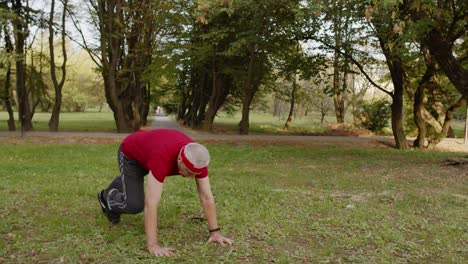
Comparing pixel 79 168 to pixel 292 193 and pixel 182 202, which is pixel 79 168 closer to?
pixel 182 202

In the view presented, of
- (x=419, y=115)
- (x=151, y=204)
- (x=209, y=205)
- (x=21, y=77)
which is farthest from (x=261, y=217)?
(x=21, y=77)

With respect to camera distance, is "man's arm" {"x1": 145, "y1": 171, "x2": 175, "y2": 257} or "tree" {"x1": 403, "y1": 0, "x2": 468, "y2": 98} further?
"tree" {"x1": 403, "y1": 0, "x2": 468, "y2": 98}

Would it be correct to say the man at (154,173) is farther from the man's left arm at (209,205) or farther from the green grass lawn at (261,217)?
the green grass lawn at (261,217)

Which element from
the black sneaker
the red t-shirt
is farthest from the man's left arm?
the black sneaker

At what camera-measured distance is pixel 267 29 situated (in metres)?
16.6

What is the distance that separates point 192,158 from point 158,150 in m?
0.39

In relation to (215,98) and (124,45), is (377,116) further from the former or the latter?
(124,45)

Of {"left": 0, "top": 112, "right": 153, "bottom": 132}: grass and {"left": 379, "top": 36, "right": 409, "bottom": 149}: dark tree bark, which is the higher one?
{"left": 379, "top": 36, "right": 409, "bottom": 149}: dark tree bark

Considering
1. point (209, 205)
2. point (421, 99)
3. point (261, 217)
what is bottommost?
point (261, 217)

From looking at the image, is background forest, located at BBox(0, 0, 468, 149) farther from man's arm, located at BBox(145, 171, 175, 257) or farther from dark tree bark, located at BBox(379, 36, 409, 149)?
man's arm, located at BBox(145, 171, 175, 257)

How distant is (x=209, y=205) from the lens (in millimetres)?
4105

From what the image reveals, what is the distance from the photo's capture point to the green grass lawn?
4.13m

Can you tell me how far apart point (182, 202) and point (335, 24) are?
467 inches

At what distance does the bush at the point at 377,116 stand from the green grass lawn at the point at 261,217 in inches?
672
